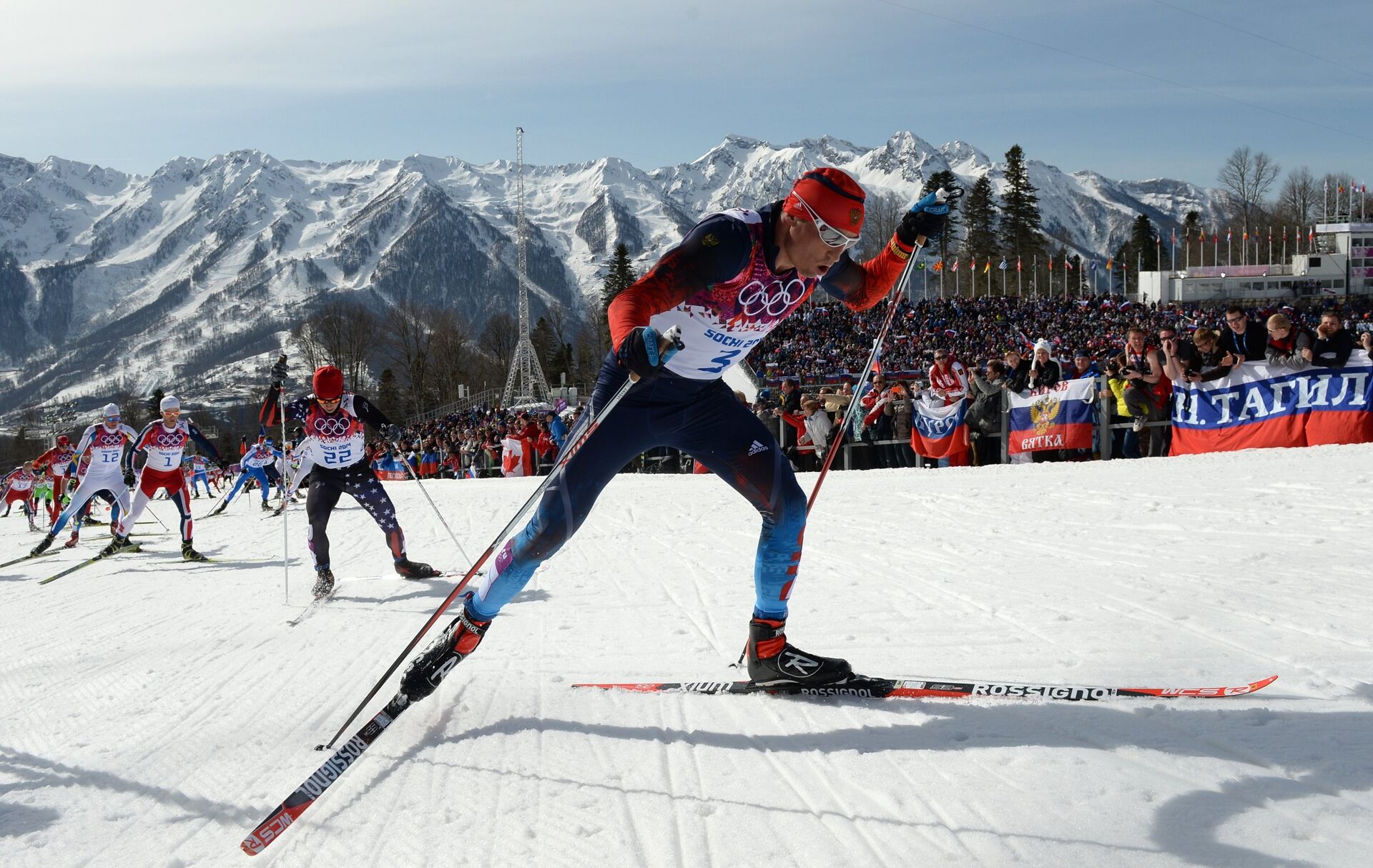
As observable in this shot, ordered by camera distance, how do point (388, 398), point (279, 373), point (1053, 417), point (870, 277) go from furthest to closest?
point (388, 398)
point (1053, 417)
point (279, 373)
point (870, 277)

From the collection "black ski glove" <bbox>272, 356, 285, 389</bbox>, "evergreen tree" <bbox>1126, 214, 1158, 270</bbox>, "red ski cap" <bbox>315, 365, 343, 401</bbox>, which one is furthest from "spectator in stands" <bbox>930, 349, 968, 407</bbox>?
"evergreen tree" <bbox>1126, 214, 1158, 270</bbox>

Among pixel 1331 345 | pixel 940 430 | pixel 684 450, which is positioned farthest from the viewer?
pixel 940 430

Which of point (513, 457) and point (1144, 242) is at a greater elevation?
point (1144, 242)

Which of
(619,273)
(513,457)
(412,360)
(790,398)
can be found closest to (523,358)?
(412,360)

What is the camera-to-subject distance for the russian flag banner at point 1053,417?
11891mm

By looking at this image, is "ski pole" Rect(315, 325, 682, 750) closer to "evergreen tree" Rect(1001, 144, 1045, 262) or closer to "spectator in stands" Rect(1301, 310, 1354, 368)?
"spectator in stands" Rect(1301, 310, 1354, 368)

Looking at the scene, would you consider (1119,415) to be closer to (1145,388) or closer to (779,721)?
(1145,388)

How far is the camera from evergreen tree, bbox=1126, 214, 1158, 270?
323 ft

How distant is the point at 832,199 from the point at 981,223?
7523 centimetres

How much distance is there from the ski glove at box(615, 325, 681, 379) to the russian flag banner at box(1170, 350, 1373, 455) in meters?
10.1

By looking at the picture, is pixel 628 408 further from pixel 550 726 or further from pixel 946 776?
pixel 946 776

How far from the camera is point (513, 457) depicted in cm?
2219

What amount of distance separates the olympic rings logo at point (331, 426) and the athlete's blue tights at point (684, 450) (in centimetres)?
454

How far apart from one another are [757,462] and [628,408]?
1.90ft
